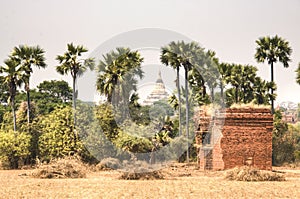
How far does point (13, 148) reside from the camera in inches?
1551

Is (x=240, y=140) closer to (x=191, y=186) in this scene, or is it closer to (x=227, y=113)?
(x=227, y=113)

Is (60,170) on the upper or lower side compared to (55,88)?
lower

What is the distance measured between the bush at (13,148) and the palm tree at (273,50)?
20618mm

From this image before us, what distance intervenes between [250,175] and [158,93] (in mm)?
21170

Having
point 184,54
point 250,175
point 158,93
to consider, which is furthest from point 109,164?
point 158,93

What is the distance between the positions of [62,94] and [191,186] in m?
53.0

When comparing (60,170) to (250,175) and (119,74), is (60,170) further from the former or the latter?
(119,74)

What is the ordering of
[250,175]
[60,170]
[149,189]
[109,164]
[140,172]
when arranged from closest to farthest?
1. [149,189]
2. [250,175]
3. [140,172]
4. [60,170]
5. [109,164]

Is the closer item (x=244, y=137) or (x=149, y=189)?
(x=149, y=189)

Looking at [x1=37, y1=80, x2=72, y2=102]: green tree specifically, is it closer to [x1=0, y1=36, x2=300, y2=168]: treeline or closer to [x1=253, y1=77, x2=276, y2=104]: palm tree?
[x1=0, y1=36, x2=300, y2=168]: treeline

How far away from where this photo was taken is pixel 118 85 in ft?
145

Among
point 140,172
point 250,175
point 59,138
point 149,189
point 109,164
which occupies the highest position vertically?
point 59,138

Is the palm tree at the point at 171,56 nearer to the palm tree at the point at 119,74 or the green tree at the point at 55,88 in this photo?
the palm tree at the point at 119,74

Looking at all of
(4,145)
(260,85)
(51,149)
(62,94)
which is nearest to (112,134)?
(51,149)
